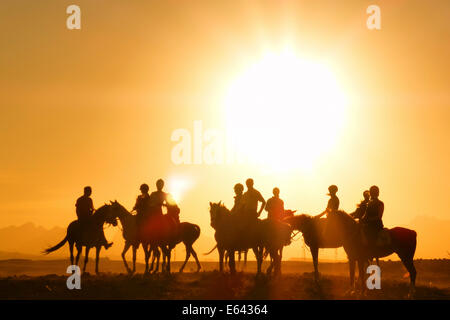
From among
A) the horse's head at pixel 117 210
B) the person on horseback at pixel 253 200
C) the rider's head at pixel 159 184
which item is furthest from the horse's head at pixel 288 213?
the horse's head at pixel 117 210

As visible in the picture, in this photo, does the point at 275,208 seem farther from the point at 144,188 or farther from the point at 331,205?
the point at 144,188

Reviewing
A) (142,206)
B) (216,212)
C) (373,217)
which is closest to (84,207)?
→ (142,206)

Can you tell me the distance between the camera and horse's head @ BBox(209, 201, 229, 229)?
23172 millimetres

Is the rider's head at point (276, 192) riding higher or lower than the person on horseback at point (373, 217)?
higher

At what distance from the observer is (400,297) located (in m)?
22.0

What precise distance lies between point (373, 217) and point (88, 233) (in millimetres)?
11932

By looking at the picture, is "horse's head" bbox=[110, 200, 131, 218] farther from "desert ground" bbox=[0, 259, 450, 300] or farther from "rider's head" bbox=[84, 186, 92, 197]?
"desert ground" bbox=[0, 259, 450, 300]

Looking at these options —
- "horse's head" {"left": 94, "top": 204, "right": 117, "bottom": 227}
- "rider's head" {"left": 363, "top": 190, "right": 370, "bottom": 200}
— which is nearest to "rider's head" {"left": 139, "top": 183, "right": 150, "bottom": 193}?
"horse's head" {"left": 94, "top": 204, "right": 117, "bottom": 227}

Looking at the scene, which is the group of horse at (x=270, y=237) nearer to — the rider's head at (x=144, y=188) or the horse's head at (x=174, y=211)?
the horse's head at (x=174, y=211)

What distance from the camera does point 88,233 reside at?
27.1m

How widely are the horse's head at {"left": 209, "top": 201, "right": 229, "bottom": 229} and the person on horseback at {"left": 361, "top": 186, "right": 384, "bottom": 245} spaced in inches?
200

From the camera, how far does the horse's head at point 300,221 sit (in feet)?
81.6

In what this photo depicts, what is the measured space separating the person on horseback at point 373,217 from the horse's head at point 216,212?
→ 16.7ft
